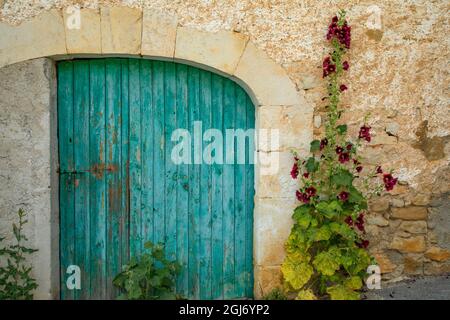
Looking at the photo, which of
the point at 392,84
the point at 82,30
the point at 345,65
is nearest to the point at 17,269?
the point at 82,30

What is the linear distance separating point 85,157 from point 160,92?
734mm

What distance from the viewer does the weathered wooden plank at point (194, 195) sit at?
3488 millimetres

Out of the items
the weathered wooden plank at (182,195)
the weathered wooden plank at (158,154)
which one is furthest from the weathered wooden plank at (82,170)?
the weathered wooden plank at (182,195)

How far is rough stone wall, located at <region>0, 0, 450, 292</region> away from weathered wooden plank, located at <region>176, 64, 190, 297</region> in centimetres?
45

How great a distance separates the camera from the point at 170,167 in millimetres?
3498

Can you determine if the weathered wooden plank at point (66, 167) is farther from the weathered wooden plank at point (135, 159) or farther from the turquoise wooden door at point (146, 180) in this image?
the weathered wooden plank at point (135, 159)

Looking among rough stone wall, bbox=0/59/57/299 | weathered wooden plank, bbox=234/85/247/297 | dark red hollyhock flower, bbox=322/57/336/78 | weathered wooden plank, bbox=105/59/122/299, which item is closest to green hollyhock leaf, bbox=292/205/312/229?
weathered wooden plank, bbox=234/85/247/297

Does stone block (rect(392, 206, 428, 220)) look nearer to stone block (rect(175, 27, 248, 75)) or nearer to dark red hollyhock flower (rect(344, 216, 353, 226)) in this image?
dark red hollyhock flower (rect(344, 216, 353, 226))

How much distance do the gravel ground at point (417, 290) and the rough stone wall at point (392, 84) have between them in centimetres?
7

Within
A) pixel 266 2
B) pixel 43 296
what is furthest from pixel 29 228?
pixel 266 2

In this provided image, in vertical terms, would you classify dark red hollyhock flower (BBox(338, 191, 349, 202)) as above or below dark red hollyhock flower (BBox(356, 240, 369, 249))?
above

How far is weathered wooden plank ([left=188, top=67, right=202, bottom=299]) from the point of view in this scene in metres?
3.49

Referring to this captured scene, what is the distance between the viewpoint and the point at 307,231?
320 centimetres
